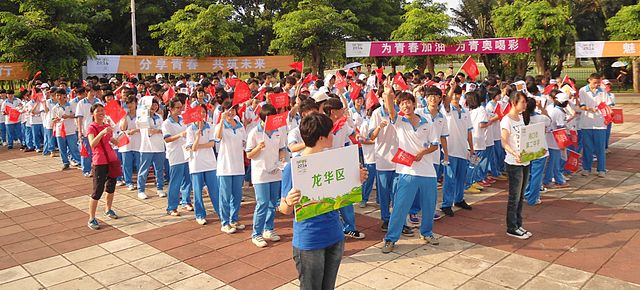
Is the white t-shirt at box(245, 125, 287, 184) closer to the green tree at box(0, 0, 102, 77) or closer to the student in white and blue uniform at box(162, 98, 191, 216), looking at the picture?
the student in white and blue uniform at box(162, 98, 191, 216)

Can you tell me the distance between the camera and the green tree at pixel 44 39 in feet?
49.4

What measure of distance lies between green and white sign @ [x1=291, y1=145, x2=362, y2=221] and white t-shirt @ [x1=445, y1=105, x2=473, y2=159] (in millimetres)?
3563

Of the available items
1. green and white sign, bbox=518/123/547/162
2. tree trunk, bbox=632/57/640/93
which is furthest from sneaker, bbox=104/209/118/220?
tree trunk, bbox=632/57/640/93

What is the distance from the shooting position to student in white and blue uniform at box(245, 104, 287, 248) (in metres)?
5.44

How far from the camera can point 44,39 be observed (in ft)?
50.7

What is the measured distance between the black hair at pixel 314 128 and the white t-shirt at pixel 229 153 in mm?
2771

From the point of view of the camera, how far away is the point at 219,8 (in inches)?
792

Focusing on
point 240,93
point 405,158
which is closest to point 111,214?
point 240,93

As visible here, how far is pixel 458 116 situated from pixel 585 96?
3.27 metres

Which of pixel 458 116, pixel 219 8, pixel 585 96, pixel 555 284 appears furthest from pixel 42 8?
pixel 555 284

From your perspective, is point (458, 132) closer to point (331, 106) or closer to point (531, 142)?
point (531, 142)

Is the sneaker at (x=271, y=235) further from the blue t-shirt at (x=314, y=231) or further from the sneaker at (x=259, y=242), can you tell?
the blue t-shirt at (x=314, y=231)

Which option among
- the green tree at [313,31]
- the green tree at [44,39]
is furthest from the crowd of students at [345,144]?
the green tree at [313,31]

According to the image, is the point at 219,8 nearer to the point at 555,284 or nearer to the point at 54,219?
the point at 54,219
